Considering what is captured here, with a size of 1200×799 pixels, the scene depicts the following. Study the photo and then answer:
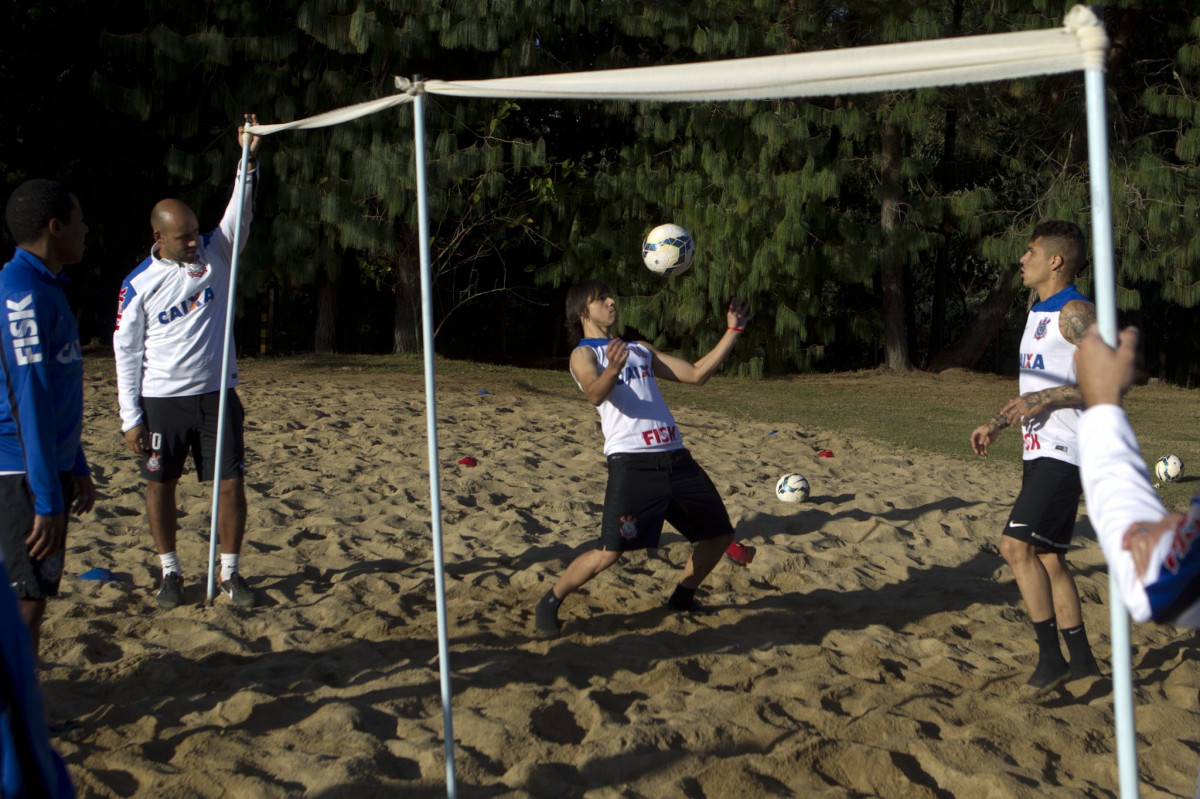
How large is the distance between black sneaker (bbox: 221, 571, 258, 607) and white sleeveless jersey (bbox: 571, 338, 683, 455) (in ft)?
6.36

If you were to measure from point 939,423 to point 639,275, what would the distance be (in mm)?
6927

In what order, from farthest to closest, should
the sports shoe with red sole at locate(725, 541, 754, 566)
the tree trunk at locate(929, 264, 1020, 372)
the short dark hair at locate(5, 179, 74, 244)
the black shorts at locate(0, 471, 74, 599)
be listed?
the tree trunk at locate(929, 264, 1020, 372), the sports shoe with red sole at locate(725, 541, 754, 566), the short dark hair at locate(5, 179, 74, 244), the black shorts at locate(0, 471, 74, 599)

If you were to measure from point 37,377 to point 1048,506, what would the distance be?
370 centimetres

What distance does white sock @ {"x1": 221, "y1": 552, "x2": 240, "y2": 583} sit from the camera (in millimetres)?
5148

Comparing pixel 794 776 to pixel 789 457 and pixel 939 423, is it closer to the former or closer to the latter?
pixel 789 457

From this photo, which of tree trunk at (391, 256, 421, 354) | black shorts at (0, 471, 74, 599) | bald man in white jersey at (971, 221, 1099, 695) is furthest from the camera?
tree trunk at (391, 256, 421, 354)

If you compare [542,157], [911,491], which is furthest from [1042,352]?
[542,157]

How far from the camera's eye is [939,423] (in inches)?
513

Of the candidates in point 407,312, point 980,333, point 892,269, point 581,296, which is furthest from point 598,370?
point 980,333

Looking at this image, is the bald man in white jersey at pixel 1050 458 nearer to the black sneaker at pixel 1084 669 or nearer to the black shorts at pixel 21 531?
the black sneaker at pixel 1084 669

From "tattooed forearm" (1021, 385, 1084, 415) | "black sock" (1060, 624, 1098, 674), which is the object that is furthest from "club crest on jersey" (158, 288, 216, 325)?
"black sock" (1060, 624, 1098, 674)

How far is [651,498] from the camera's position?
4715 millimetres

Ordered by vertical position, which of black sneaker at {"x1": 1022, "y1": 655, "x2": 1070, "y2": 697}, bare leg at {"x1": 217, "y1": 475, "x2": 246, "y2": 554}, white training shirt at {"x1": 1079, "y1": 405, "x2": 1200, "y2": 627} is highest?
white training shirt at {"x1": 1079, "y1": 405, "x2": 1200, "y2": 627}

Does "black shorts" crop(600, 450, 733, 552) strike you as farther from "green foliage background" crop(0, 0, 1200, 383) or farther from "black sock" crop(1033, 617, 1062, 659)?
"green foliage background" crop(0, 0, 1200, 383)
